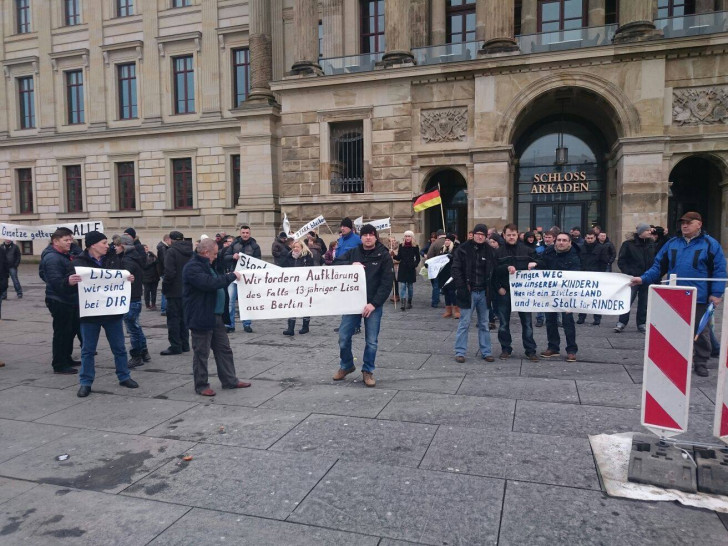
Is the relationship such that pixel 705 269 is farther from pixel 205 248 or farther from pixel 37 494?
pixel 37 494

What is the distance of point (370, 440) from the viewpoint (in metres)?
4.99

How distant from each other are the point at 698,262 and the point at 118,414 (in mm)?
7537

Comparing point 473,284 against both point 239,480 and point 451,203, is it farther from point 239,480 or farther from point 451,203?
point 451,203

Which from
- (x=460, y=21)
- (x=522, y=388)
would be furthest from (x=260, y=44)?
(x=522, y=388)

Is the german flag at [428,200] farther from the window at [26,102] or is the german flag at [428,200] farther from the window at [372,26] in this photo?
the window at [26,102]

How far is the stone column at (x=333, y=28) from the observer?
23.7 metres

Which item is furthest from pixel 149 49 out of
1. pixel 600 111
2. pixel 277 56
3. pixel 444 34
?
pixel 600 111

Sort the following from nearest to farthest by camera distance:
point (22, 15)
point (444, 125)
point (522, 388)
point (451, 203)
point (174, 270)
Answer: point (522, 388) < point (174, 270) < point (444, 125) < point (451, 203) < point (22, 15)

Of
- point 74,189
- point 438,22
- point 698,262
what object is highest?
point 438,22

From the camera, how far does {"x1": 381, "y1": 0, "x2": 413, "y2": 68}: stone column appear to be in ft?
68.6

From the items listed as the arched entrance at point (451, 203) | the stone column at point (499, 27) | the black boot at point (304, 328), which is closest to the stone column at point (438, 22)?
the stone column at point (499, 27)

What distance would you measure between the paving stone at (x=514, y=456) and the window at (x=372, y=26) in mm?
22592

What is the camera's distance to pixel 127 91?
101 feet

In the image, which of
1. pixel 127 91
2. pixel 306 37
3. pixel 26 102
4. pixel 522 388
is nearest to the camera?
pixel 522 388
